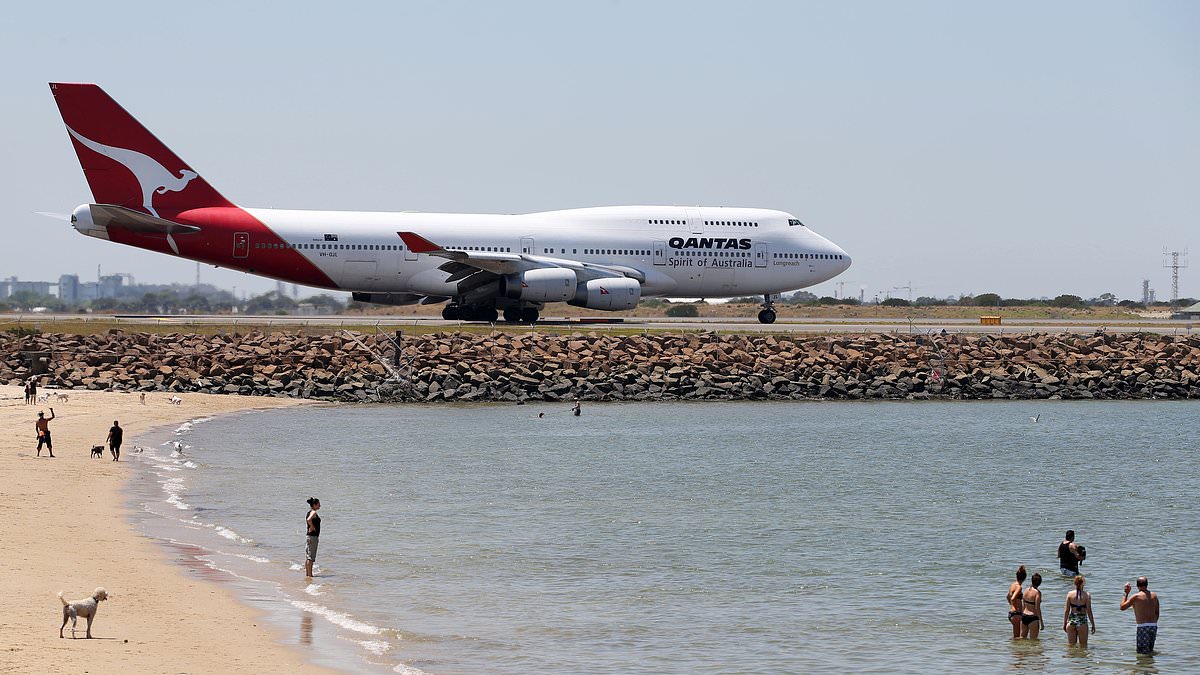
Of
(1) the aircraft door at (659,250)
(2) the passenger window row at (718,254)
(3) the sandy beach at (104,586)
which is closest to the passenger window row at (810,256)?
(2) the passenger window row at (718,254)

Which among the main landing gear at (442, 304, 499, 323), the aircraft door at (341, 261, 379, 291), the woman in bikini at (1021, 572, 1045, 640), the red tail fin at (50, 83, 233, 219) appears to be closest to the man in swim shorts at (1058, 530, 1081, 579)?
the woman in bikini at (1021, 572, 1045, 640)

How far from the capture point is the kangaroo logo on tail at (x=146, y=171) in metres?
55.5

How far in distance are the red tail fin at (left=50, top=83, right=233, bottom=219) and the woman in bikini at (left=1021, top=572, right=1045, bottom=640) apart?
4281cm

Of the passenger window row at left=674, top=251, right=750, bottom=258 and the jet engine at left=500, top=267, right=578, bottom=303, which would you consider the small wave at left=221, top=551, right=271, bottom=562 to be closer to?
the jet engine at left=500, top=267, right=578, bottom=303

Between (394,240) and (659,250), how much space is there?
10.7m

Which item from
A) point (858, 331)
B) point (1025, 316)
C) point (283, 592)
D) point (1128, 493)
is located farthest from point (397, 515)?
point (1025, 316)

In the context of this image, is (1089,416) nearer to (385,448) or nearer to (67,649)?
(385,448)

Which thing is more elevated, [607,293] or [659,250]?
[659,250]

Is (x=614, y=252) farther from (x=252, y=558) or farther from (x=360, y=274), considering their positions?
(x=252, y=558)

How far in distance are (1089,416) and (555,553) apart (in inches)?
1170

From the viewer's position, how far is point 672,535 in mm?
25531

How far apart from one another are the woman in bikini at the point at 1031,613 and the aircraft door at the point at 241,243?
4078cm

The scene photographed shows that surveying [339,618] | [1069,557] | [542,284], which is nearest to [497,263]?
[542,284]

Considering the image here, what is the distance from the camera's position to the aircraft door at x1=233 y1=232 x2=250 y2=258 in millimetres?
54156
